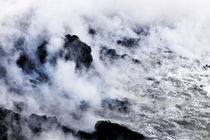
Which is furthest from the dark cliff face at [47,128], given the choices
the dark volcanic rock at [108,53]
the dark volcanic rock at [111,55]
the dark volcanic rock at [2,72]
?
the dark volcanic rock at [108,53]

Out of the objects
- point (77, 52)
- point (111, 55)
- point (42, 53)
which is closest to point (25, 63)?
point (42, 53)

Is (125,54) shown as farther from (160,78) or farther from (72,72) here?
(72,72)

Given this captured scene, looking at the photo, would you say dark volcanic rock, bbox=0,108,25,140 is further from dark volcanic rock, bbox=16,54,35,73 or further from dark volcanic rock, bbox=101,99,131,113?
dark volcanic rock, bbox=16,54,35,73

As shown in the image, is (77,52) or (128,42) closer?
(77,52)

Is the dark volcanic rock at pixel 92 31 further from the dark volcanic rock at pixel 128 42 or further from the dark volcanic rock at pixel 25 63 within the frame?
the dark volcanic rock at pixel 25 63

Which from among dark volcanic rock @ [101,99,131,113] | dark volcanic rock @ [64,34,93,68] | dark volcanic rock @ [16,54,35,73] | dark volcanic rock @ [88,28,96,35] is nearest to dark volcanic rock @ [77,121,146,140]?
dark volcanic rock @ [101,99,131,113]

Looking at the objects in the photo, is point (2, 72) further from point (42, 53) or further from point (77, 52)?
point (77, 52)
